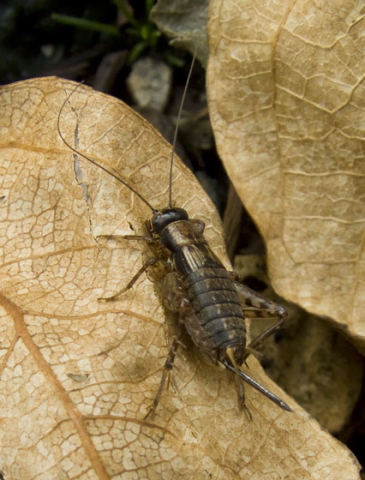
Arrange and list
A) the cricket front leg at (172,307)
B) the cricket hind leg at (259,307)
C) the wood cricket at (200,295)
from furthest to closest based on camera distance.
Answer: the cricket hind leg at (259,307), the wood cricket at (200,295), the cricket front leg at (172,307)

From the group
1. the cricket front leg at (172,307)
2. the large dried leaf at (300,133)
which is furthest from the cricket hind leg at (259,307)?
the cricket front leg at (172,307)

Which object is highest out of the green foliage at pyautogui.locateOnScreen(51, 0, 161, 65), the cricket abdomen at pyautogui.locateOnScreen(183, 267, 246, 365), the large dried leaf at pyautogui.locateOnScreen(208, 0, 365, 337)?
the green foliage at pyautogui.locateOnScreen(51, 0, 161, 65)

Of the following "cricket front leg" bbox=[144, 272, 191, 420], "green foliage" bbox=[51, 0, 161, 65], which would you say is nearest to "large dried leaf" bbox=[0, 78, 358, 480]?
"cricket front leg" bbox=[144, 272, 191, 420]

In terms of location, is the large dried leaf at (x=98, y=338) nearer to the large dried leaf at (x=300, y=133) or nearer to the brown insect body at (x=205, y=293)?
the brown insect body at (x=205, y=293)

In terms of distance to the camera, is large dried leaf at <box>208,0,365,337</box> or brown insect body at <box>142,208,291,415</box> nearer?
brown insect body at <box>142,208,291,415</box>

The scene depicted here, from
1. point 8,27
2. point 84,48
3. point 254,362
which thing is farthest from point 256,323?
point 8,27

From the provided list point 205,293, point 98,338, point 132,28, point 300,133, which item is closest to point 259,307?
point 205,293

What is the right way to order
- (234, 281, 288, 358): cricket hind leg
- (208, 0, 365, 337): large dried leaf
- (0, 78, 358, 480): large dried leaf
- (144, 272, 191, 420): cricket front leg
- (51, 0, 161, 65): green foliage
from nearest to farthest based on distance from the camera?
(0, 78, 358, 480): large dried leaf
(144, 272, 191, 420): cricket front leg
(208, 0, 365, 337): large dried leaf
(234, 281, 288, 358): cricket hind leg
(51, 0, 161, 65): green foliage

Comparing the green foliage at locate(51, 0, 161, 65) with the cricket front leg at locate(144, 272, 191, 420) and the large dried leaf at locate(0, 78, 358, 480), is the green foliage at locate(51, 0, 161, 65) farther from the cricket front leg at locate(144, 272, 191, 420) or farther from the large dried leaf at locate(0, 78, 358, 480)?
the cricket front leg at locate(144, 272, 191, 420)
